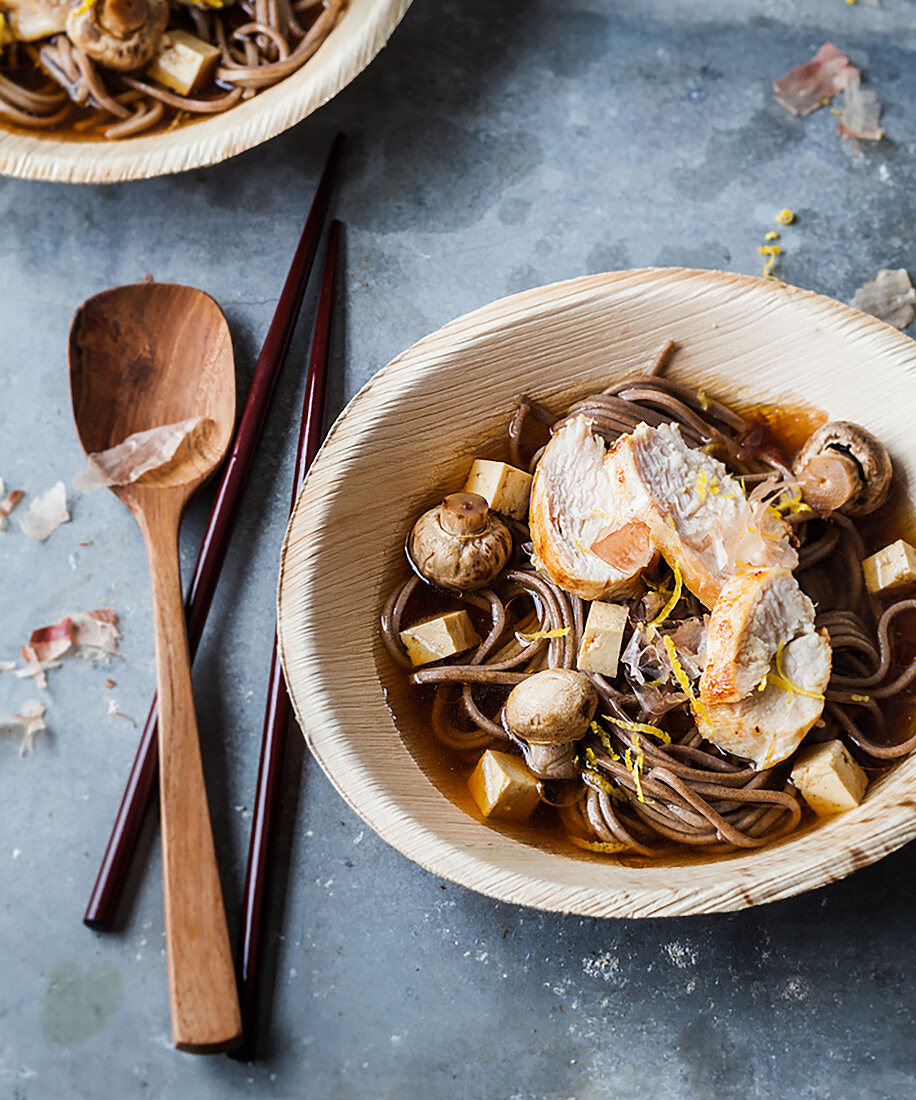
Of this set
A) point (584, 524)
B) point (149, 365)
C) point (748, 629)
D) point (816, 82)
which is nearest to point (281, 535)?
point (149, 365)

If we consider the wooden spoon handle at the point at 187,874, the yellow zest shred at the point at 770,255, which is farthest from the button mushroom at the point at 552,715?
the yellow zest shred at the point at 770,255

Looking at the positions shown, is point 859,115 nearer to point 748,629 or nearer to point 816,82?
point 816,82

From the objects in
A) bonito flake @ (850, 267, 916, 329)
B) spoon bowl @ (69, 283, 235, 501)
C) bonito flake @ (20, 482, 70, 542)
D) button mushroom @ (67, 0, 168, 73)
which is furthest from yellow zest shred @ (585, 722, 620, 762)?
button mushroom @ (67, 0, 168, 73)

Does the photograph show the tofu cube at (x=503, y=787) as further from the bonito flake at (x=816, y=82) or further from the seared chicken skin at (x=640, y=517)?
the bonito flake at (x=816, y=82)

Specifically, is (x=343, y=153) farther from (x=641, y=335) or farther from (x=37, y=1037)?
(x=37, y=1037)

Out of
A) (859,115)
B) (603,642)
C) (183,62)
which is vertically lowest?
(603,642)

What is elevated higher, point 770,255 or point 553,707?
point 770,255

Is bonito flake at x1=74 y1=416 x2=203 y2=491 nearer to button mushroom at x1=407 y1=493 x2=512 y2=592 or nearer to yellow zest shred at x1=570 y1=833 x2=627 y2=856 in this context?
button mushroom at x1=407 y1=493 x2=512 y2=592
